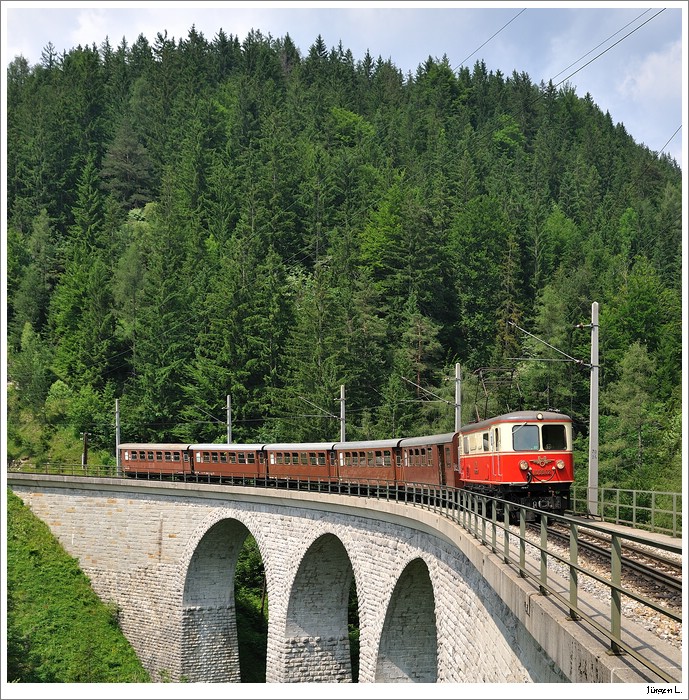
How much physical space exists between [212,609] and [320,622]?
952 centimetres

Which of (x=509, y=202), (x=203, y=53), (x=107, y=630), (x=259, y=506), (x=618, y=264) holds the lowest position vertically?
(x=107, y=630)

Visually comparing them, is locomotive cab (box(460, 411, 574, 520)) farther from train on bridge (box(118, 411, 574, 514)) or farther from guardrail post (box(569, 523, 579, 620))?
guardrail post (box(569, 523, 579, 620))

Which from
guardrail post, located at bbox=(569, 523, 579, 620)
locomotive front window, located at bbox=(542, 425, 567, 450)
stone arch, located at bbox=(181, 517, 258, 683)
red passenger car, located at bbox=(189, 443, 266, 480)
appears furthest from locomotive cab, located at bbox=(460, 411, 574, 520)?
stone arch, located at bbox=(181, 517, 258, 683)

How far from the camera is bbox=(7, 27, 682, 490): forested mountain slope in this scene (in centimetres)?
7138

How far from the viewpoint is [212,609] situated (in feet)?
147

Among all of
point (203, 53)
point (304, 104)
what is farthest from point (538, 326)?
point (203, 53)

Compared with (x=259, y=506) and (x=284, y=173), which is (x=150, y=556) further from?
(x=284, y=173)

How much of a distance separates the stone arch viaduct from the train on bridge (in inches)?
87.0

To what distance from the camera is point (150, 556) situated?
152 feet

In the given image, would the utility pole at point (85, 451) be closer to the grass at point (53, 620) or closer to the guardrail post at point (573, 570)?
the grass at point (53, 620)

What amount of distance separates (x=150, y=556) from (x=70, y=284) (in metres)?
50.7

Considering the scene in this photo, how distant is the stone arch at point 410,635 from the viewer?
88.3 feet

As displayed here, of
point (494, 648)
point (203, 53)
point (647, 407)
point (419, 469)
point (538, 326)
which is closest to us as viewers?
point (494, 648)

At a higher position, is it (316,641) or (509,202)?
(509,202)
